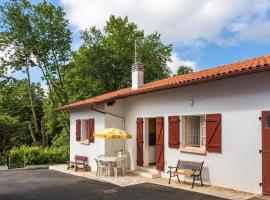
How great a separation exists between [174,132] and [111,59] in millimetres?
18253

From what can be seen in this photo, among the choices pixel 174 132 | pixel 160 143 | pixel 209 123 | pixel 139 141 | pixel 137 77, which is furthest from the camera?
pixel 137 77

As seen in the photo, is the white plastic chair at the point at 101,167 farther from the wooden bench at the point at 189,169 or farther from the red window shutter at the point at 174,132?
the wooden bench at the point at 189,169

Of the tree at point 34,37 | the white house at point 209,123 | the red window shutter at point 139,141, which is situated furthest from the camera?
the tree at point 34,37

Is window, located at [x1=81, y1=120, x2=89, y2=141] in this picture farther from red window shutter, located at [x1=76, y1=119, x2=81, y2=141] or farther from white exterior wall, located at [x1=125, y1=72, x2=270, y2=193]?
white exterior wall, located at [x1=125, y1=72, x2=270, y2=193]

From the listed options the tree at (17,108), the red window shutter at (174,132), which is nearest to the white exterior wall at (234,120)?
the red window shutter at (174,132)

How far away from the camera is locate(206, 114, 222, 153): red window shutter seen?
419 inches

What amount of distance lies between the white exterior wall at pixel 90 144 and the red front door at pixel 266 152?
746cm

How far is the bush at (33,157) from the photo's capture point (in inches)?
743

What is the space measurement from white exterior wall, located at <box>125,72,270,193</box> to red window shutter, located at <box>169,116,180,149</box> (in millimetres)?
249

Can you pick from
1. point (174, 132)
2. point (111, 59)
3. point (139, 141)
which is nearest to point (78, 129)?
point (139, 141)

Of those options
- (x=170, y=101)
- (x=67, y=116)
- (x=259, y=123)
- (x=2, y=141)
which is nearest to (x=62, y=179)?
(x=170, y=101)

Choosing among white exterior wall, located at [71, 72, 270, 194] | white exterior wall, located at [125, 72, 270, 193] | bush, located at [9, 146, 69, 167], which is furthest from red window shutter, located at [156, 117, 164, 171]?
bush, located at [9, 146, 69, 167]

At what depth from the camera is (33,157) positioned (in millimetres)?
19172

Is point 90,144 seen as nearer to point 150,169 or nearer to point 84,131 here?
point 84,131
